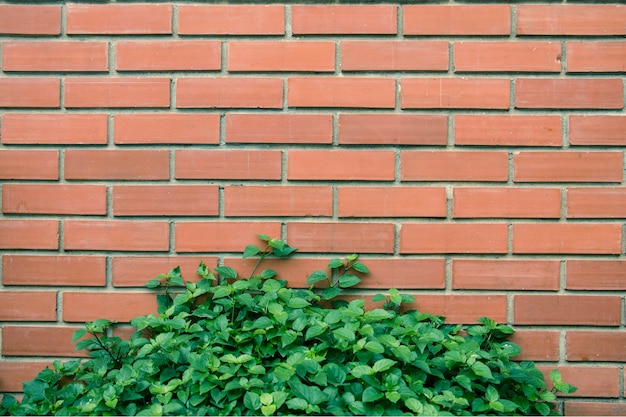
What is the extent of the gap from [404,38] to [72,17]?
1.14 metres

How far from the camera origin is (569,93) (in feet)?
6.42

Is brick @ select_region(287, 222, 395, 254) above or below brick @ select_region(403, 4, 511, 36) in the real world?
below

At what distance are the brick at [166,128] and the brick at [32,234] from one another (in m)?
0.38

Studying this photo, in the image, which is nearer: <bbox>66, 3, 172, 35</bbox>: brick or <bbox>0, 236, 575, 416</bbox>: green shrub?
<bbox>0, 236, 575, 416</bbox>: green shrub

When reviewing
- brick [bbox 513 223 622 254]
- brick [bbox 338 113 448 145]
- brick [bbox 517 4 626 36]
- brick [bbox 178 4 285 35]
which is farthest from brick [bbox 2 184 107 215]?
brick [bbox 517 4 626 36]

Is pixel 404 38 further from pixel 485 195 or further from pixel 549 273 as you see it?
pixel 549 273

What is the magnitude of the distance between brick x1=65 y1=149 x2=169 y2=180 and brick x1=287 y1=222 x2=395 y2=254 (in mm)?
501

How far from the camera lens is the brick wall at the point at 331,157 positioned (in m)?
1.96

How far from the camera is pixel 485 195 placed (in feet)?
6.45

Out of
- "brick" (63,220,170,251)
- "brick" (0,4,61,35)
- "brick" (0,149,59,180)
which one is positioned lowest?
"brick" (63,220,170,251)

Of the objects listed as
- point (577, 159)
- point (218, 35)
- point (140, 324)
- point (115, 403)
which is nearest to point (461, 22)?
point (577, 159)

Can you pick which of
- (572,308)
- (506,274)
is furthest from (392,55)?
(572,308)

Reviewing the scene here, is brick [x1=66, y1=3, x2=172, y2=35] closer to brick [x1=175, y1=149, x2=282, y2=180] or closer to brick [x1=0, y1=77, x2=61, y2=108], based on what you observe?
brick [x1=0, y1=77, x2=61, y2=108]

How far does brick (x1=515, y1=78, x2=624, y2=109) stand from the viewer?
196cm
